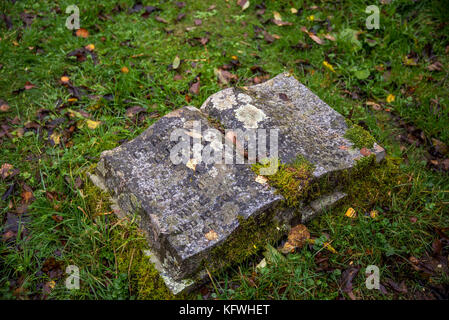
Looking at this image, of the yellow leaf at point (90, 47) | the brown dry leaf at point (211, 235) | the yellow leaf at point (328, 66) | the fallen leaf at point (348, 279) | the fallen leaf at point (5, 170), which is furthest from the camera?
the yellow leaf at point (90, 47)

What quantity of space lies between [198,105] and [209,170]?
49.0 inches

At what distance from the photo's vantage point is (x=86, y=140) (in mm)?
3320

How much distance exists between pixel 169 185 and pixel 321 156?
118cm

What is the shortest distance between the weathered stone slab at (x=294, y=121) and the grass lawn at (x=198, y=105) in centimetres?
38

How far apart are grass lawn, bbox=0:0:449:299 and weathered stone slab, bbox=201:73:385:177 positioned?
38 centimetres

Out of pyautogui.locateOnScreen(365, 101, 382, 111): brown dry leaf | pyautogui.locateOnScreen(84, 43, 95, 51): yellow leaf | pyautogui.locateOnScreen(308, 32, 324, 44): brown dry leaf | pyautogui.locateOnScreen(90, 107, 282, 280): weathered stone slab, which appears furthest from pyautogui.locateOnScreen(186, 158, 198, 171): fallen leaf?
pyautogui.locateOnScreen(308, 32, 324, 44): brown dry leaf

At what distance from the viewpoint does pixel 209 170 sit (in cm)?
256

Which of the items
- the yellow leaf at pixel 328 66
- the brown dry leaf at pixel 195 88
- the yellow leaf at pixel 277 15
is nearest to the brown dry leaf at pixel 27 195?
the brown dry leaf at pixel 195 88

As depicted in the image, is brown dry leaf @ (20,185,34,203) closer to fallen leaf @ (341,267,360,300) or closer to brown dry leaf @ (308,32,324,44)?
fallen leaf @ (341,267,360,300)

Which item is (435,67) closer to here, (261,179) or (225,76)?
(225,76)

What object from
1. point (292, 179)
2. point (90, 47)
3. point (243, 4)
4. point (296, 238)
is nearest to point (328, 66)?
point (243, 4)

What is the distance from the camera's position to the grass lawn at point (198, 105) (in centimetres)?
250

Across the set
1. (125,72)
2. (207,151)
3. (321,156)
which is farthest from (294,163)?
(125,72)

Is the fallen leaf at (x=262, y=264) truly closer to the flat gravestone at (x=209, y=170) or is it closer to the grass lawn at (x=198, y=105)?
the grass lawn at (x=198, y=105)
